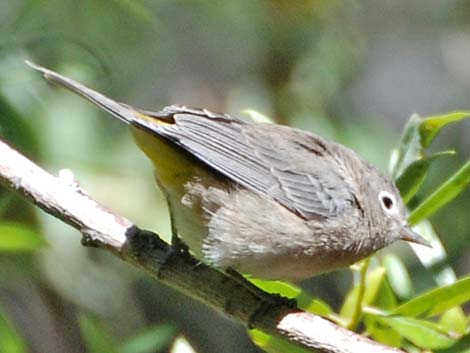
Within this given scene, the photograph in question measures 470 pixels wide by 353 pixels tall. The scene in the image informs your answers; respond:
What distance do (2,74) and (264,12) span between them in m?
2.25

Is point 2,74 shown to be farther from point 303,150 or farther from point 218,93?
point 218,93

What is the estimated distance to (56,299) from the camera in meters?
5.25

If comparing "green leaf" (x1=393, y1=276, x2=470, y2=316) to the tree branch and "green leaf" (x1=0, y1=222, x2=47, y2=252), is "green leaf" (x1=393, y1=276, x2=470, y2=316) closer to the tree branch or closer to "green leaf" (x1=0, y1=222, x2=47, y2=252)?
the tree branch

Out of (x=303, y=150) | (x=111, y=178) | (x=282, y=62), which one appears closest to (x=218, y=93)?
(x=282, y=62)

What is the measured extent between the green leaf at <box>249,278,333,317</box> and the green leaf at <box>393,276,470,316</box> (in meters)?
0.23

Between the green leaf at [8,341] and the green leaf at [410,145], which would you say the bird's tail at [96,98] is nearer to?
the green leaf at [8,341]

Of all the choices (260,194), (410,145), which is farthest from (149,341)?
(410,145)

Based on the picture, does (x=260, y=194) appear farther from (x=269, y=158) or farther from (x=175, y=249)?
(x=175, y=249)

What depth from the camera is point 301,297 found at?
337 centimetres

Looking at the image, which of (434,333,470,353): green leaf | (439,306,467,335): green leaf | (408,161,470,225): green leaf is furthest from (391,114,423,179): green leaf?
(434,333,470,353): green leaf

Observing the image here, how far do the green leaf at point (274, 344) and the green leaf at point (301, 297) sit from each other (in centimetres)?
15

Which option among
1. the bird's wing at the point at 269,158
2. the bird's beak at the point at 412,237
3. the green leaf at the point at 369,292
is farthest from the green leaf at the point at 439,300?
the bird's wing at the point at 269,158

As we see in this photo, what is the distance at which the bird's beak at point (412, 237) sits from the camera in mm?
3661

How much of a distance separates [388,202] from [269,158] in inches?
17.7
